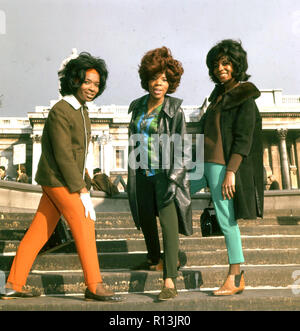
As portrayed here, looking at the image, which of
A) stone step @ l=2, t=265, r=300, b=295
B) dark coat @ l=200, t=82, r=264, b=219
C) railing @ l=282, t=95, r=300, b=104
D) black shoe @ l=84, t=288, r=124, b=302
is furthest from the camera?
railing @ l=282, t=95, r=300, b=104

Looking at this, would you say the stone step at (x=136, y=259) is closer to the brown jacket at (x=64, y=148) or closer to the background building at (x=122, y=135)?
the brown jacket at (x=64, y=148)

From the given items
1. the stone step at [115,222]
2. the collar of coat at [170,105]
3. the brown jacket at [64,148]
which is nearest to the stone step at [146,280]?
the brown jacket at [64,148]

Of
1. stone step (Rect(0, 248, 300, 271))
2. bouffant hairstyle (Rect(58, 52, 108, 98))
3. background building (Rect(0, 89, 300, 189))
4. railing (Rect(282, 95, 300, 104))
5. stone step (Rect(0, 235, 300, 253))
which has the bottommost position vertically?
stone step (Rect(0, 248, 300, 271))

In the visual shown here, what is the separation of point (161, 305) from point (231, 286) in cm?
58

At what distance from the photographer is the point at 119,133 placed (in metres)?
42.6

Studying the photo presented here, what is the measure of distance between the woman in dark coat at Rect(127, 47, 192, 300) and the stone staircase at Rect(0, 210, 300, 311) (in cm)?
38

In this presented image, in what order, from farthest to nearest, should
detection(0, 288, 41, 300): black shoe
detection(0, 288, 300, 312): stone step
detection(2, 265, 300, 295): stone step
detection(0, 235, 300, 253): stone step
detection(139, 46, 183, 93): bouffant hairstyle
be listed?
detection(0, 235, 300, 253): stone step
detection(2, 265, 300, 295): stone step
detection(139, 46, 183, 93): bouffant hairstyle
detection(0, 288, 41, 300): black shoe
detection(0, 288, 300, 312): stone step

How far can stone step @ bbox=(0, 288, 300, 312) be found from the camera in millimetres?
2629

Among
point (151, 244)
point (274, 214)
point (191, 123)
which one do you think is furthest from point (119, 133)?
point (151, 244)

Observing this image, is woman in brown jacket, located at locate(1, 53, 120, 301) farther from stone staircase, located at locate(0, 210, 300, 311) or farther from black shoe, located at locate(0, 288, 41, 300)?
stone staircase, located at locate(0, 210, 300, 311)

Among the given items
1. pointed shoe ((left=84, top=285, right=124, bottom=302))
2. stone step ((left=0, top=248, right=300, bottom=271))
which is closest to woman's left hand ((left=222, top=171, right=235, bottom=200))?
pointed shoe ((left=84, top=285, right=124, bottom=302))
